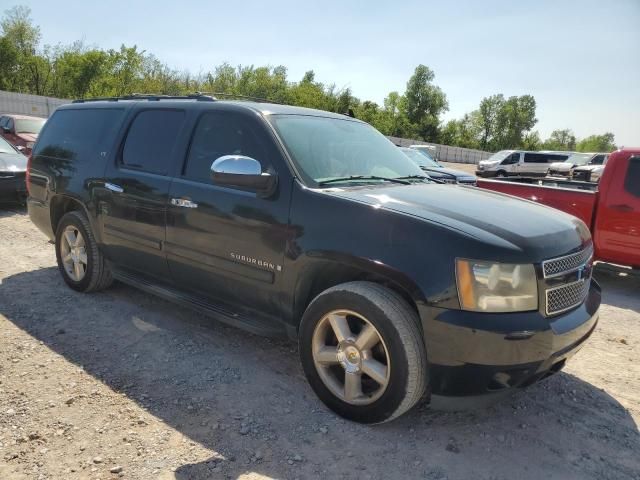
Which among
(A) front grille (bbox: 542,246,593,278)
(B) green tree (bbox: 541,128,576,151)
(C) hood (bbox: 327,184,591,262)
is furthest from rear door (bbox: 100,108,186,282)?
(B) green tree (bbox: 541,128,576,151)

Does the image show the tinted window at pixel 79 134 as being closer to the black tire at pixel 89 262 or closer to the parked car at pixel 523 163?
the black tire at pixel 89 262

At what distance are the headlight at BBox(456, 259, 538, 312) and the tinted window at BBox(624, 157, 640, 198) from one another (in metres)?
4.46

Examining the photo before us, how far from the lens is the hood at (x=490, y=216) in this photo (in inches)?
104

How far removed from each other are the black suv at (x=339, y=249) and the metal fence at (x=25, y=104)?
34.4 metres

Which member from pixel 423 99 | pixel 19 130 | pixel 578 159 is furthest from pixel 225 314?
pixel 423 99

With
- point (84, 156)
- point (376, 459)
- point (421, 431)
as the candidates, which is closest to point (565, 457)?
point (421, 431)

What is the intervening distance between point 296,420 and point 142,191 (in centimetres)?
223

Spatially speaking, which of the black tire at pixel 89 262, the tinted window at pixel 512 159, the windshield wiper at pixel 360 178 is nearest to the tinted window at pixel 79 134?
the black tire at pixel 89 262

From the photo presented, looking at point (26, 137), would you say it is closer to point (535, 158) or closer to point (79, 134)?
point (79, 134)

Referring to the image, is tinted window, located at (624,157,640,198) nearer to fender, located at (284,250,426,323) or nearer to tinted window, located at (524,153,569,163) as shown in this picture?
fender, located at (284,250,426,323)

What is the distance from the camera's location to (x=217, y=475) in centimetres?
248

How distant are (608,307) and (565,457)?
130 inches

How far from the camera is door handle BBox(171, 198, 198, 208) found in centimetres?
367

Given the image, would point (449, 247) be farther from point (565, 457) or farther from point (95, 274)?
point (95, 274)
